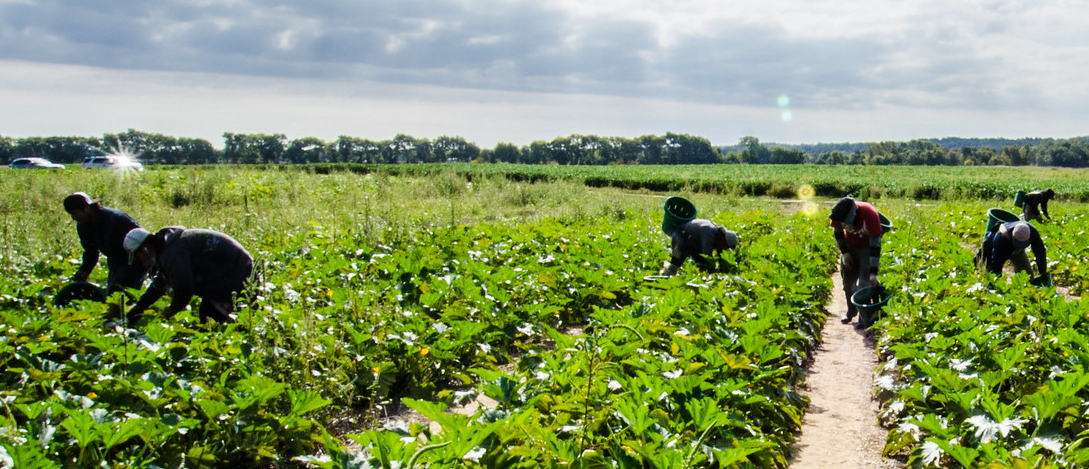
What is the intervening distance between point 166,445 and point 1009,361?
3.99 metres

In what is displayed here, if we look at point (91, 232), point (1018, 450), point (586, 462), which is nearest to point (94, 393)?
point (586, 462)

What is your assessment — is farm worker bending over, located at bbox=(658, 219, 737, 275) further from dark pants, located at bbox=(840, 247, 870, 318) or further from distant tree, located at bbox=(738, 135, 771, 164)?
distant tree, located at bbox=(738, 135, 771, 164)

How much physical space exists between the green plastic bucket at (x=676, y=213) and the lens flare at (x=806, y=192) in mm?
20419

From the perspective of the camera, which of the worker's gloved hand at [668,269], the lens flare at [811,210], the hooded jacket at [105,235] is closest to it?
A: the hooded jacket at [105,235]

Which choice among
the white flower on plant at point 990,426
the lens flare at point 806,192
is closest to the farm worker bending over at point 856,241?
the white flower on plant at point 990,426

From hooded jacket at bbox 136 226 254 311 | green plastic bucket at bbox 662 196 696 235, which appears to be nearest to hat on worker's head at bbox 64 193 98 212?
hooded jacket at bbox 136 226 254 311

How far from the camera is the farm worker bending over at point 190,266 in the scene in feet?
15.0

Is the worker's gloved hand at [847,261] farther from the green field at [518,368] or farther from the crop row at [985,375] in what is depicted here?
the crop row at [985,375]

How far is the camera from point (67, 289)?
4969 mm

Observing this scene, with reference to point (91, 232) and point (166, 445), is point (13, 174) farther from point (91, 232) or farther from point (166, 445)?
point (166, 445)

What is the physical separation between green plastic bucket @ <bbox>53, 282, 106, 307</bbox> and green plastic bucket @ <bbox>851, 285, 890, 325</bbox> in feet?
21.1

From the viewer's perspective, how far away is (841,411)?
4.39 meters

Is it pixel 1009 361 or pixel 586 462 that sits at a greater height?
pixel 1009 361

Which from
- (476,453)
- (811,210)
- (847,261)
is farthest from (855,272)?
(811,210)
